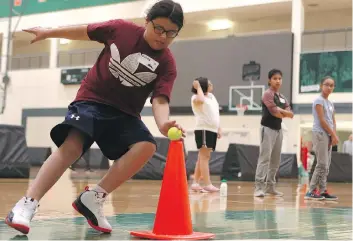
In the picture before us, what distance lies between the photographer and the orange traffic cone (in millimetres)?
2873

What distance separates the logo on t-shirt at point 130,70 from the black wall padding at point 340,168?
1341cm

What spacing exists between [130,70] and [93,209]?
778mm

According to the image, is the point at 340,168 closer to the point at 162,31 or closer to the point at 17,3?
the point at 17,3

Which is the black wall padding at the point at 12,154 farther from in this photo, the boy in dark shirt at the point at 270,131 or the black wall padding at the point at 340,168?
the black wall padding at the point at 340,168

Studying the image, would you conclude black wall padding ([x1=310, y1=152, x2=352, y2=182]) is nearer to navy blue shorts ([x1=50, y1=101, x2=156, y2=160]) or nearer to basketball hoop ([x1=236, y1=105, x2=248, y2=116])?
basketball hoop ([x1=236, y1=105, x2=248, y2=116])

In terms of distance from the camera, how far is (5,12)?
21031 millimetres

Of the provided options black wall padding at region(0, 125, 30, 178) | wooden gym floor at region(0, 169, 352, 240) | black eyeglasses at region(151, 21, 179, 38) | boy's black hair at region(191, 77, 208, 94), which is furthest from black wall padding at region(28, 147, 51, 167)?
black eyeglasses at region(151, 21, 179, 38)

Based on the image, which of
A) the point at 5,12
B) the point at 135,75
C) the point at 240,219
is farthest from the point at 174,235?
the point at 5,12

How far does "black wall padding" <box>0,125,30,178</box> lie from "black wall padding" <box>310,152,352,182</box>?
9278mm

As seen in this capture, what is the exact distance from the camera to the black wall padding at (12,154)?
9.05 meters

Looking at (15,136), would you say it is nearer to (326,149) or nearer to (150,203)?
(150,203)

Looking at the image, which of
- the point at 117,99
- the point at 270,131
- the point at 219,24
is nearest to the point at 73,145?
the point at 117,99

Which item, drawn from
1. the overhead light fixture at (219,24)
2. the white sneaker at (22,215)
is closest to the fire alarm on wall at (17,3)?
the overhead light fixture at (219,24)

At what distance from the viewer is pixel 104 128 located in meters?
3.00
